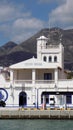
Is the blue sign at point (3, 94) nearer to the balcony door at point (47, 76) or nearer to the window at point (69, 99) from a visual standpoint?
the balcony door at point (47, 76)

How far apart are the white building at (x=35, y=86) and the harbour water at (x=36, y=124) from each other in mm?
11687

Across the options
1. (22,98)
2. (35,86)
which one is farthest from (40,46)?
(22,98)

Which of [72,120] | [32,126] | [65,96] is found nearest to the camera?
[32,126]

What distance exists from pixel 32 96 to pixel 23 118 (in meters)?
13.3

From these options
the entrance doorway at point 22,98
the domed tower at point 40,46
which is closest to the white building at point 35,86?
the entrance doorway at point 22,98

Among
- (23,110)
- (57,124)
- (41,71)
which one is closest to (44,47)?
(41,71)

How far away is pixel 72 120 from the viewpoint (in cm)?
5981

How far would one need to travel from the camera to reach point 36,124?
5488 cm

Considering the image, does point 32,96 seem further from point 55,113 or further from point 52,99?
point 55,113

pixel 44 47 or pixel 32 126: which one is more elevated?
pixel 44 47

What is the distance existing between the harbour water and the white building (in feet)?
38.3

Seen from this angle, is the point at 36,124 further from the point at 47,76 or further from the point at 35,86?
the point at 47,76

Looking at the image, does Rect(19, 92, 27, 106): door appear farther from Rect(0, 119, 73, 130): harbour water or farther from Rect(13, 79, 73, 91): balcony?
Rect(0, 119, 73, 130): harbour water

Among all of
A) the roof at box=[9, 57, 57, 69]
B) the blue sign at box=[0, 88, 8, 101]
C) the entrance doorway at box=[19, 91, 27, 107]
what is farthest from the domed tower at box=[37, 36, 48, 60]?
the blue sign at box=[0, 88, 8, 101]
